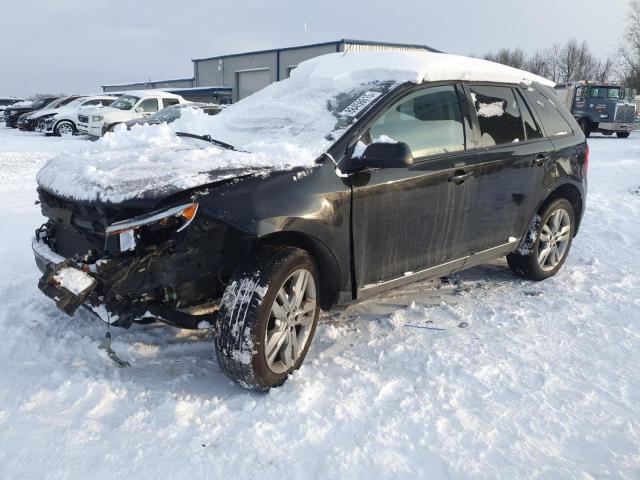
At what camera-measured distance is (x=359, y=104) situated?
3363mm

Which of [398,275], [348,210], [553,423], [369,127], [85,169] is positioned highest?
[369,127]

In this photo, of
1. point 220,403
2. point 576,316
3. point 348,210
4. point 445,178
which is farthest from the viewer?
point 576,316

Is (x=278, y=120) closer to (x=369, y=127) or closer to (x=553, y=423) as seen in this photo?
(x=369, y=127)

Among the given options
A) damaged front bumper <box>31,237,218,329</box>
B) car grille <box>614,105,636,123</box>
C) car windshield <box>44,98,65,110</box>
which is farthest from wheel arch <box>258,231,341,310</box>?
car grille <box>614,105,636,123</box>

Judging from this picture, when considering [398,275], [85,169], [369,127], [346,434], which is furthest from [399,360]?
[85,169]

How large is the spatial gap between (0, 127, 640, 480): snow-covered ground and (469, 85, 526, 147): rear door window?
49.9 inches

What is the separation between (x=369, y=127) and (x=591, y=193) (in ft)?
22.4

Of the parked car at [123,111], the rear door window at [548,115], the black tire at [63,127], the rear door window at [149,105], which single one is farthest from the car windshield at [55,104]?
the rear door window at [548,115]

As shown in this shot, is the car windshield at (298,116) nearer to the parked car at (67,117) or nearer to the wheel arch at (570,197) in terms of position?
the wheel arch at (570,197)

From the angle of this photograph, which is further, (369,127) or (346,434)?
(369,127)

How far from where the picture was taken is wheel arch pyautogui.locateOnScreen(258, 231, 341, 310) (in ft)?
9.46

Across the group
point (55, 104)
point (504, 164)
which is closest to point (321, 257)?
point (504, 164)

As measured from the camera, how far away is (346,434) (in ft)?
8.29

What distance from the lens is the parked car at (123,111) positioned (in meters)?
17.7
